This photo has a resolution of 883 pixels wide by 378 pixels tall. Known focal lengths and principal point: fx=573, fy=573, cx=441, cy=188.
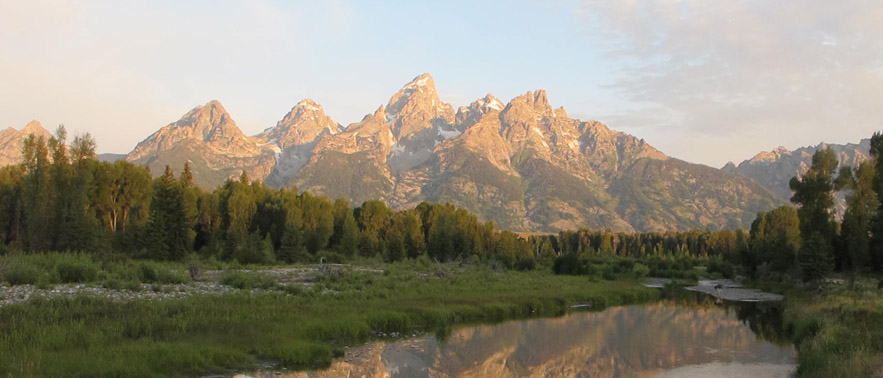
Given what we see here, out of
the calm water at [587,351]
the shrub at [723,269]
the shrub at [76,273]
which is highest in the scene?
the shrub at [76,273]

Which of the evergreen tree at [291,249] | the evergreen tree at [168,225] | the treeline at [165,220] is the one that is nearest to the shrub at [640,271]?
the treeline at [165,220]

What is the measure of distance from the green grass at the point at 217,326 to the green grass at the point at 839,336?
52.5 feet

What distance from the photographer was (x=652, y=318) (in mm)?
41562

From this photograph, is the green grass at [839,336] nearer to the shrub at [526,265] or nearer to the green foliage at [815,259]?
the green foliage at [815,259]

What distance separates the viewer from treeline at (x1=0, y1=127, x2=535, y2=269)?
206 ft

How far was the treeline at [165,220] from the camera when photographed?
206 feet

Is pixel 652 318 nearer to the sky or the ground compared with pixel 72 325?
nearer to the ground

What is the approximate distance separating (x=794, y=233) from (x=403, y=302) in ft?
268

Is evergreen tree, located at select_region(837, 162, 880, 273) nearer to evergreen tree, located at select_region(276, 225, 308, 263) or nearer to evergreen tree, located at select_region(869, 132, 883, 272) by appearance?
evergreen tree, located at select_region(869, 132, 883, 272)

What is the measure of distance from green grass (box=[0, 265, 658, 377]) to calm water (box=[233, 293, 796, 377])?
1828 mm

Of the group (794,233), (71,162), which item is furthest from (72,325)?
(794,233)

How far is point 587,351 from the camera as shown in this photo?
28.0 metres

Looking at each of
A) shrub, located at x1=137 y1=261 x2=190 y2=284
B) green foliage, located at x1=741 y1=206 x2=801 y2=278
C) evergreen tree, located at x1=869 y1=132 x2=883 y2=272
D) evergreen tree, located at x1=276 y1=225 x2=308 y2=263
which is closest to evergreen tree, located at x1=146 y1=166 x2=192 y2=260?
evergreen tree, located at x1=276 y1=225 x2=308 y2=263

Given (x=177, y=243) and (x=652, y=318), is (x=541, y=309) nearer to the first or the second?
(x=652, y=318)
